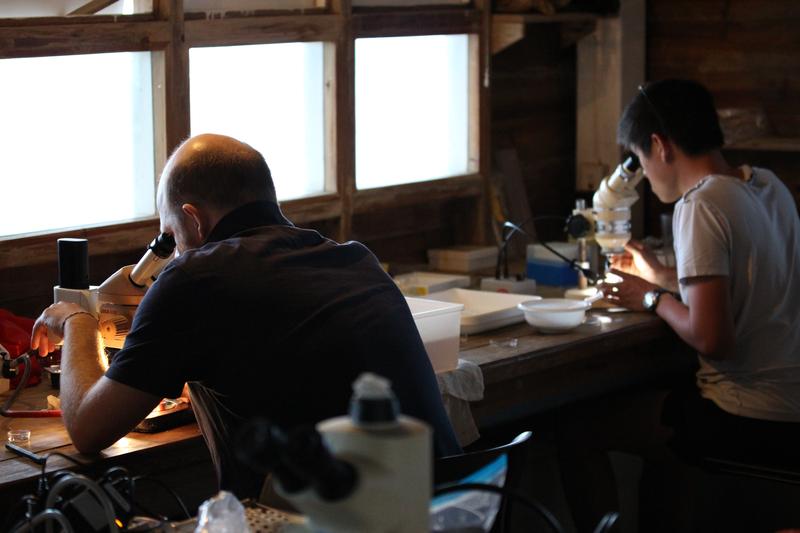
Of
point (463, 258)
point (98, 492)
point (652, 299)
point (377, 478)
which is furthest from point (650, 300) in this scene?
point (377, 478)

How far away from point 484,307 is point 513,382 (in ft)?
1.25

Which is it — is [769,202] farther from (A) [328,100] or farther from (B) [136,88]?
(B) [136,88]

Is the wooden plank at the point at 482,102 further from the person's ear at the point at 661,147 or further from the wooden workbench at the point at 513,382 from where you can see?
the person's ear at the point at 661,147

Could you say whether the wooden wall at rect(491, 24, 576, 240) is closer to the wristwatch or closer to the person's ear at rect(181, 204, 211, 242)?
the wristwatch

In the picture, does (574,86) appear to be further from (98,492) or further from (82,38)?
(98,492)

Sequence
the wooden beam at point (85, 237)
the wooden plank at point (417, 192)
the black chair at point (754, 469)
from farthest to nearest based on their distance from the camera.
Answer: the wooden plank at point (417, 192)
the black chair at point (754, 469)
the wooden beam at point (85, 237)

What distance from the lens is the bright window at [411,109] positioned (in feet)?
12.4

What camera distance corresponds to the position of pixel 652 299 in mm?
3393

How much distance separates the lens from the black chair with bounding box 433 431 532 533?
2.10 metres

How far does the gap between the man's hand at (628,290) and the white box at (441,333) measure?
80 centimetres

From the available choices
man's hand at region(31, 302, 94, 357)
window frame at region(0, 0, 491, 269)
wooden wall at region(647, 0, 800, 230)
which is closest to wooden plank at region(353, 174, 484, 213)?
window frame at region(0, 0, 491, 269)

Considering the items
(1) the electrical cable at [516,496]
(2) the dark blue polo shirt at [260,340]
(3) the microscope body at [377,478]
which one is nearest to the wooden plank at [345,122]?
(2) the dark blue polo shirt at [260,340]

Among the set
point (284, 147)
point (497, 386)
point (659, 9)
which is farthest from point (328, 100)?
point (659, 9)

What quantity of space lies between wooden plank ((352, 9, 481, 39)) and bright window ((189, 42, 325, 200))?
0.18 metres
